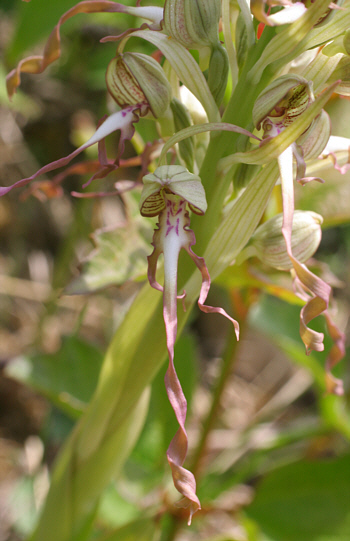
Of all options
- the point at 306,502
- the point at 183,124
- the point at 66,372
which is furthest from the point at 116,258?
the point at 306,502

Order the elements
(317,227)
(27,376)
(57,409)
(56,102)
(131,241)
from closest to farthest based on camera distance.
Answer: (317,227) → (131,241) → (27,376) → (57,409) → (56,102)

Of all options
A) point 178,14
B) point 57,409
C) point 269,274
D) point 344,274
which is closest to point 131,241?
point 269,274

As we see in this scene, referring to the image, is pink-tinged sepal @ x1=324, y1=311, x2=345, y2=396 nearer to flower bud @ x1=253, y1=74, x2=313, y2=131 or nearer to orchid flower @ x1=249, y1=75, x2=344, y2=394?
orchid flower @ x1=249, y1=75, x2=344, y2=394

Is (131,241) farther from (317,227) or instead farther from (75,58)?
(75,58)

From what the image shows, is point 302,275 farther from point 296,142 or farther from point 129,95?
point 129,95

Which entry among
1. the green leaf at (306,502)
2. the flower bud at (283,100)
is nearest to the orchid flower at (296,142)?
the flower bud at (283,100)

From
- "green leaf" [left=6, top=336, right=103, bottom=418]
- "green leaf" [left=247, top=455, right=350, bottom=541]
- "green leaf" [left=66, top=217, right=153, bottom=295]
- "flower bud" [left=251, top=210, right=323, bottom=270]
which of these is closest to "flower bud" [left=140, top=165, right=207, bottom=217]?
"flower bud" [left=251, top=210, right=323, bottom=270]
